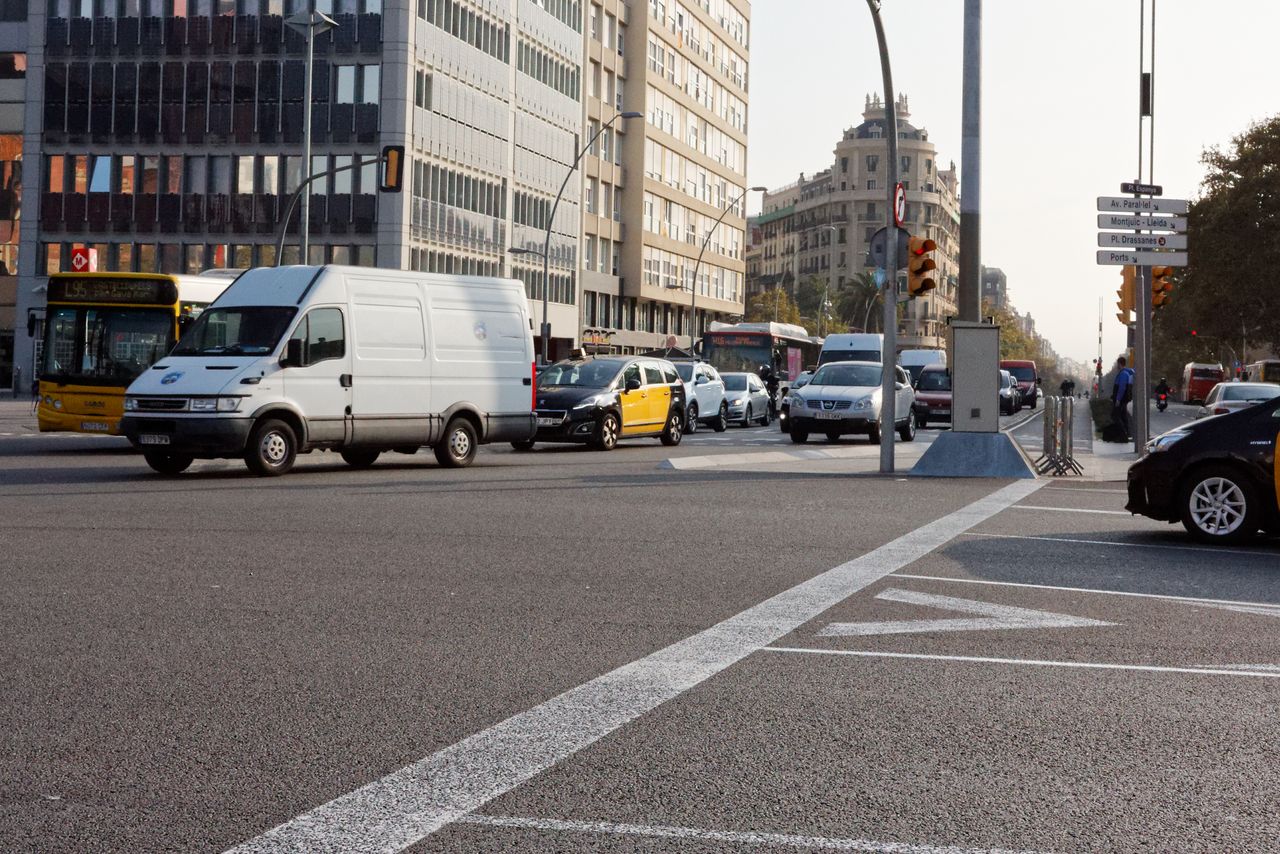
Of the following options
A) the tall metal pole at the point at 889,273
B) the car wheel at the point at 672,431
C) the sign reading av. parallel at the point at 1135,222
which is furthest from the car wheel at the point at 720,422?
the tall metal pole at the point at 889,273

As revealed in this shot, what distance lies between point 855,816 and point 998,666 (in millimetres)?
2693

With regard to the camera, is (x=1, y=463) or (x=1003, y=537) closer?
(x=1003, y=537)

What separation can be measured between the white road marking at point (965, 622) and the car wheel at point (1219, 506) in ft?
14.9

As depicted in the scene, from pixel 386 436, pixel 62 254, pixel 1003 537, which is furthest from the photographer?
pixel 62 254

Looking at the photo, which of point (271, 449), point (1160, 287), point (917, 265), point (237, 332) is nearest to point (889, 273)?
point (917, 265)

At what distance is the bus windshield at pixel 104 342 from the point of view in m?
24.9

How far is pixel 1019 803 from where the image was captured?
4.90 meters

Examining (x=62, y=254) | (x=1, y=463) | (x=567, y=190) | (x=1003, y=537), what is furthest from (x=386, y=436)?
(x=567, y=190)

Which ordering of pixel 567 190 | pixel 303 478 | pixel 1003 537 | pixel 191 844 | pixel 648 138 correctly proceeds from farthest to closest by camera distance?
1. pixel 648 138
2. pixel 567 190
3. pixel 303 478
4. pixel 1003 537
5. pixel 191 844

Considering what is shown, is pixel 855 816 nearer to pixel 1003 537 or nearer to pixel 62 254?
pixel 1003 537

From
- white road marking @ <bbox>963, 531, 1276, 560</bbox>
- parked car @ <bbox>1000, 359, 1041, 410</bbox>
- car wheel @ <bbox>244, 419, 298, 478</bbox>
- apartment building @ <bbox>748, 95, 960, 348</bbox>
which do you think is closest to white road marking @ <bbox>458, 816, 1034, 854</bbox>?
white road marking @ <bbox>963, 531, 1276, 560</bbox>

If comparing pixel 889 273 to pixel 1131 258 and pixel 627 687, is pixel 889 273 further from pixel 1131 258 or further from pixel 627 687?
pixel 627 687

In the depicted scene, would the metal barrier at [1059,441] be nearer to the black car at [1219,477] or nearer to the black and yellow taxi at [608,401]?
the black and yellow taxi at [608,401]

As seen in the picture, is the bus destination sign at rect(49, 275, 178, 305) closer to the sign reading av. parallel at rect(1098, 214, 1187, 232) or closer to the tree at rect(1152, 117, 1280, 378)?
the sign reading av. parallel at rect(1098, 214, 1187, 232)
